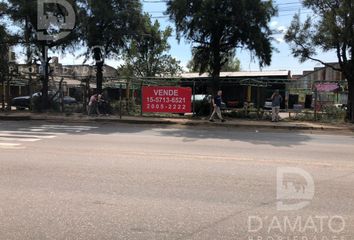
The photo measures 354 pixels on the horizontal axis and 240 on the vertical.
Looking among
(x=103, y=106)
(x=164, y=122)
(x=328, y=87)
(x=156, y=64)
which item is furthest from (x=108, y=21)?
(x=156, y=64)

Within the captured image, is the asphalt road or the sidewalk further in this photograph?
the sidewalk

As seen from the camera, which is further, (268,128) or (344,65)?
(344,65)

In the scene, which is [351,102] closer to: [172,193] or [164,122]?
[164,122]

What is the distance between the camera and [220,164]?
10.0 m

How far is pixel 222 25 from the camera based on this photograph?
23.6 m

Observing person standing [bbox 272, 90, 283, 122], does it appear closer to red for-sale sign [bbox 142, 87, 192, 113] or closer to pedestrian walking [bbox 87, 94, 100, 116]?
red for-sale sign [bbox 142, 87, 192, 113]

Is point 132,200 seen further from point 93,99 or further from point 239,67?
point 239,67

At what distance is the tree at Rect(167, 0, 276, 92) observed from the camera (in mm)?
22922

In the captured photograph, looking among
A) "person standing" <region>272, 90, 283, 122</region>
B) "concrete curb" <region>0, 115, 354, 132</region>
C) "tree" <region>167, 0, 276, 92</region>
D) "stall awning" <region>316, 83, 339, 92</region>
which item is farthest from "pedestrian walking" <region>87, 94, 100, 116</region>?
"stall awning" <region>316, 83, 339, 92</region>

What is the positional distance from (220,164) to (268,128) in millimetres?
11942

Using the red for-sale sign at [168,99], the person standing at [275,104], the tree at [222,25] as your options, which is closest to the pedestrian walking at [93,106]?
the red for-sale sign at [168,99]

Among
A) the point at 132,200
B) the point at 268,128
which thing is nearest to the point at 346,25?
the point at 268,128

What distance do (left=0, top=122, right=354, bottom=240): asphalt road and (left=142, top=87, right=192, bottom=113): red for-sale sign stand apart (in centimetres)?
1236

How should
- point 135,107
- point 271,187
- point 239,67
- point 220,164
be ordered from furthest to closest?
1. point 239,67
2. point 135,107
3. point 220,164
4. point 271,187
